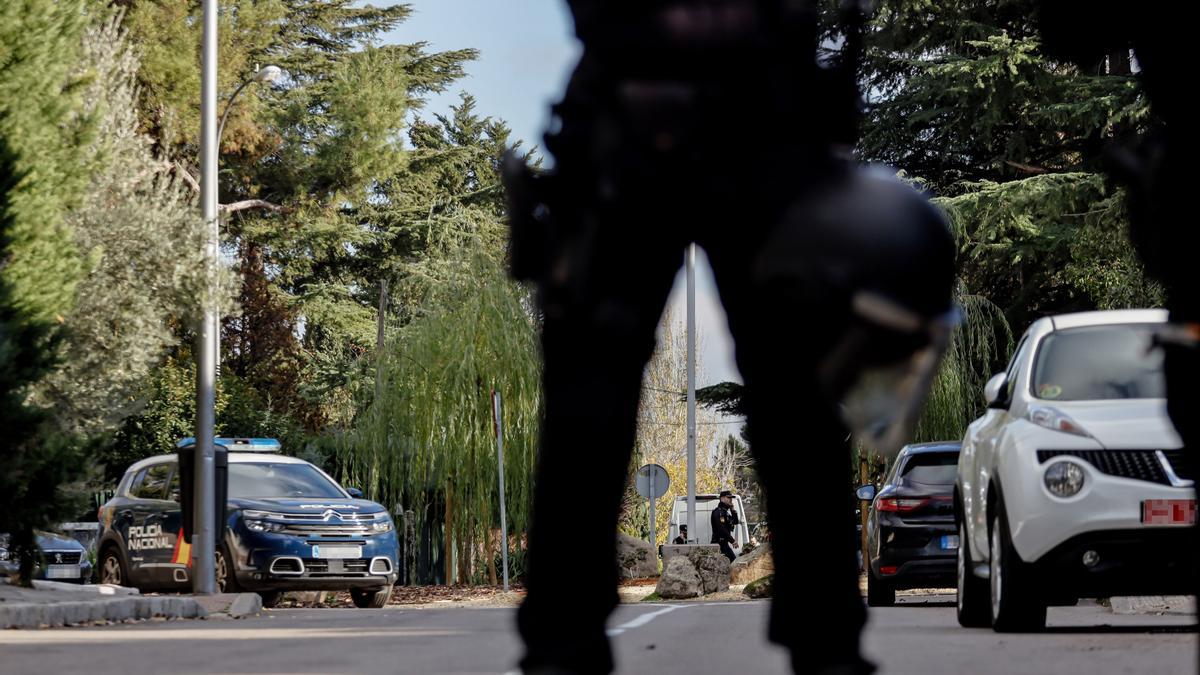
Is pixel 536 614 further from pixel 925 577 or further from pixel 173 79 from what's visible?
pixel 173 79

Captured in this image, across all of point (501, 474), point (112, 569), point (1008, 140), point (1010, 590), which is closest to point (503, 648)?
point (1010, 590)

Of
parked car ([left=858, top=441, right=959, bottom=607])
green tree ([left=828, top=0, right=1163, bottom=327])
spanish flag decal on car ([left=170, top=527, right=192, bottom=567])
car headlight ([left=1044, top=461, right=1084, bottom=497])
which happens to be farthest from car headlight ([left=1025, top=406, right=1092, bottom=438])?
green tree ([left=828, top=0, right=1163, bottom=327])

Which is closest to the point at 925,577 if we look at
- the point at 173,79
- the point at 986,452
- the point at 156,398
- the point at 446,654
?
the point at 986,452

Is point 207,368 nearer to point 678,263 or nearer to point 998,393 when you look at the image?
point 998,393

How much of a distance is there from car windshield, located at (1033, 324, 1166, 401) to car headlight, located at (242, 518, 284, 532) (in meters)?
12.0

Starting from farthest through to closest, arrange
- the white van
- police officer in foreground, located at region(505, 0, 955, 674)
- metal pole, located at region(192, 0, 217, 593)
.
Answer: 1. the white van
2. metal pole, located at region(192, 0, 217, 593)
3. police officer in foreground, located at region(505, 0, 955, 674)

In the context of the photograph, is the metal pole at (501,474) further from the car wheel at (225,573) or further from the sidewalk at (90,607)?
the sidewalk at (90,607)

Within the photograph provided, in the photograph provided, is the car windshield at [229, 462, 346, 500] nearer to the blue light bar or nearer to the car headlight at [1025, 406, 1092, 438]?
the blue light bar

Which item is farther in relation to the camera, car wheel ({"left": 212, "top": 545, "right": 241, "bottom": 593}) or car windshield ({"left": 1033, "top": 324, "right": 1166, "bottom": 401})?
car wheel ({"left": 212, "top": 545, "right": 241, "bottom": 593})

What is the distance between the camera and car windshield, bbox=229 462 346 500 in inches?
891

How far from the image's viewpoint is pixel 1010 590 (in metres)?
10.2

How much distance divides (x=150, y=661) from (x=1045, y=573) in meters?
4.38

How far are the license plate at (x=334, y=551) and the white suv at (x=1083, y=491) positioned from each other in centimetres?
1164

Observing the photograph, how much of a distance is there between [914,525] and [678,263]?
17134 mm
